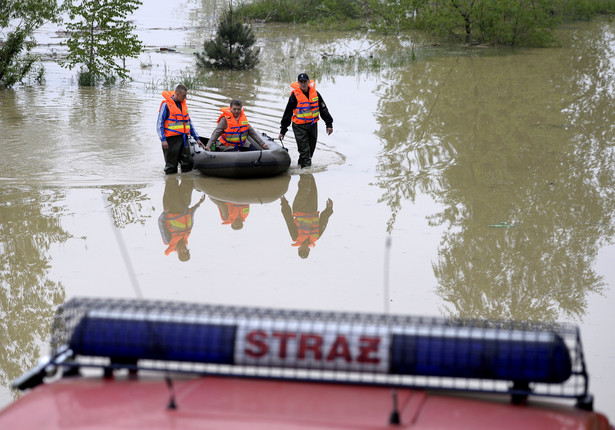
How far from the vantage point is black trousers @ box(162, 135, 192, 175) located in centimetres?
1309

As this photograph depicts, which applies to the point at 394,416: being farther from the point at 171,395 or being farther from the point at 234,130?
the point at 234,130

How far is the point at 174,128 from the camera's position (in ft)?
42.5

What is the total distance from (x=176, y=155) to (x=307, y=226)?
352 cm

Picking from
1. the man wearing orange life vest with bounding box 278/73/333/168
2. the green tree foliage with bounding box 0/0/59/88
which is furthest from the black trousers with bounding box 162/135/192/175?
the green tree foliage with bounding box 0/0/59/88

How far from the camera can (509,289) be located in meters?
8.34

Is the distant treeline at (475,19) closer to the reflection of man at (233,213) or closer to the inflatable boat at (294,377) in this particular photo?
the reflection of man at (233,213)

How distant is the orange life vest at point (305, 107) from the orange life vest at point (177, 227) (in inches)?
121

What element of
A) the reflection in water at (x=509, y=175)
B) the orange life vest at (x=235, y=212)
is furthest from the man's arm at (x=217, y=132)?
the reflection in water at (x=509, y=175)

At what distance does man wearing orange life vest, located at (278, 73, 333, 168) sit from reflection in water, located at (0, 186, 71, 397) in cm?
393

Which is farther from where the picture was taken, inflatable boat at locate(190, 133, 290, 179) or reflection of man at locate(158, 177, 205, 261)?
inflatable boat at locate(190, 133, 290, 179)

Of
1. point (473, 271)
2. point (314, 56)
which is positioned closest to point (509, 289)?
point (473, 271)

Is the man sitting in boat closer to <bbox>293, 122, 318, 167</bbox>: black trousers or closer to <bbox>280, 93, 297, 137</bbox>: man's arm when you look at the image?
<bbox>280, 93, 297, 137</bbox>: man's arm

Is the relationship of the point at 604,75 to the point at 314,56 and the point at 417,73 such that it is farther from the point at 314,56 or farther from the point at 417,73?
the point at 314,56

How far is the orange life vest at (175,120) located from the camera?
12.7 m
